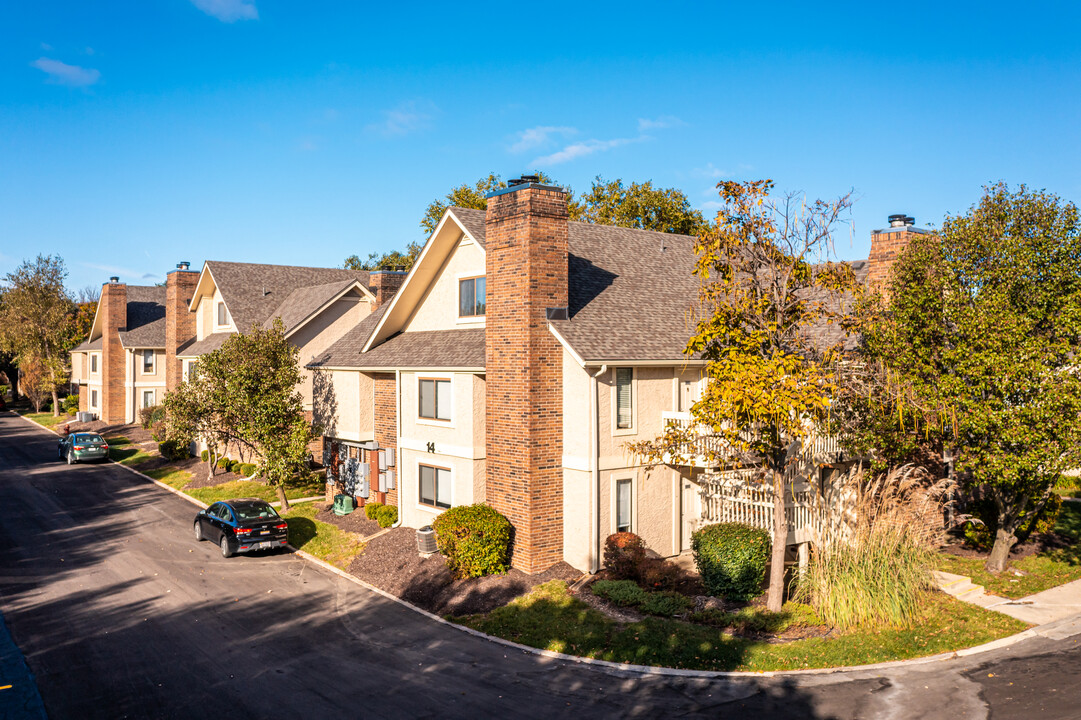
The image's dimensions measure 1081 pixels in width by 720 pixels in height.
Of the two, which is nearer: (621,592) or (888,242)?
(621,592)

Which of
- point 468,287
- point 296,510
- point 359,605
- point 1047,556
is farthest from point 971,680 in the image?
point 296,510

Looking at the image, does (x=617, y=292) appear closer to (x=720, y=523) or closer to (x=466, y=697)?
(x=720, y=523)

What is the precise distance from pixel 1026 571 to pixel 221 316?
124 feet

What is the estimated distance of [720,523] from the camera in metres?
18.8

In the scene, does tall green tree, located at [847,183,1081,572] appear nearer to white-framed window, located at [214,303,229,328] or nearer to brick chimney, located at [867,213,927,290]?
brick chimney, located at [867,213,927,290]

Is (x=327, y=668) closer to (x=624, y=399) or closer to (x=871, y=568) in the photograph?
(x=624, y=399)

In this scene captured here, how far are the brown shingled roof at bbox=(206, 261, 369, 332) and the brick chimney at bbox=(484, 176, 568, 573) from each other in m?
17.3

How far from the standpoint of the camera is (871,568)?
15.4m

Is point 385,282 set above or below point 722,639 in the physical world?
above

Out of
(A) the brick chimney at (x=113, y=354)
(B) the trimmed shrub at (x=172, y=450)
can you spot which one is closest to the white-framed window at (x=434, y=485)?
(B) the trimmed shrub at (x=172, y=450)

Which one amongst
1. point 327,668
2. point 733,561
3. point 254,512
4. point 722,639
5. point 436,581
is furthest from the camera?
point 254,512

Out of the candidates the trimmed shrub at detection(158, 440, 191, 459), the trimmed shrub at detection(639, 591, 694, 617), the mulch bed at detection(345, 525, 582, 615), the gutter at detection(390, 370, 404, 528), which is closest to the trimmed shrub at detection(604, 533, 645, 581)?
the mulch bed at detection(345, 525, 582, 615)

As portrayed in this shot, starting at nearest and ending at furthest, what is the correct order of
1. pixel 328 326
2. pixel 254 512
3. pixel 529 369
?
pixel 529 369, pixel 254 512, pixel 328 326

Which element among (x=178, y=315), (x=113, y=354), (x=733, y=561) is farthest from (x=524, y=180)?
(x=113, y=354)
